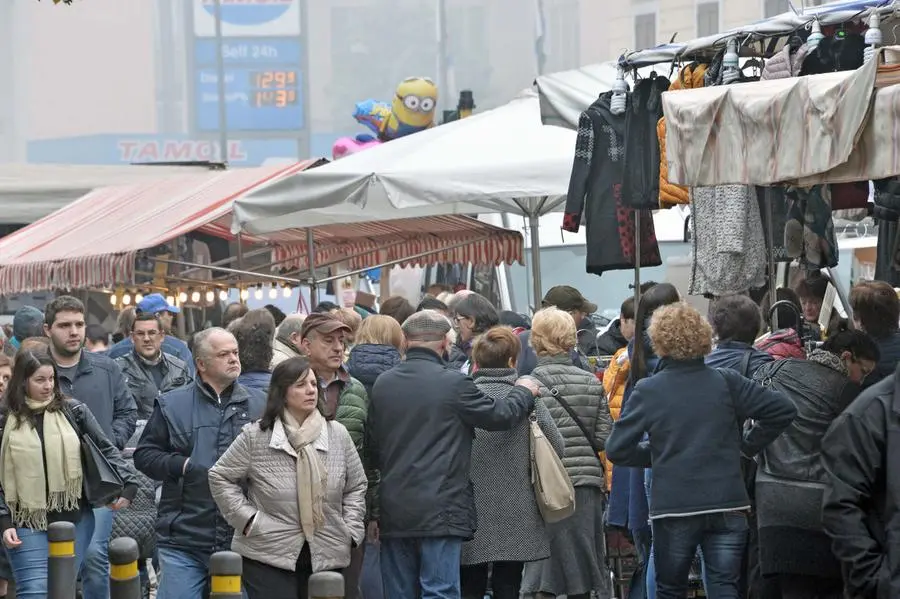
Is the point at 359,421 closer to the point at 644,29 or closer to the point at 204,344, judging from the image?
the point at 204,344

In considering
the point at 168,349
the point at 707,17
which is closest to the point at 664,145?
the point at 168,349

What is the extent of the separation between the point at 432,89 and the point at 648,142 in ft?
50.1

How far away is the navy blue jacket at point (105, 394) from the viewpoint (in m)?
10.1

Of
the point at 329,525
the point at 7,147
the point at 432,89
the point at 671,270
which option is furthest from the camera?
the point at 7,147

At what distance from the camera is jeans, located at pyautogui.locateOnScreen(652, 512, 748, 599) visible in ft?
26.8

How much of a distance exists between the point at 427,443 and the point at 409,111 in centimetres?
1679

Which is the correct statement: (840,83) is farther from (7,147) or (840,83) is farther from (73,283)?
(7,147)

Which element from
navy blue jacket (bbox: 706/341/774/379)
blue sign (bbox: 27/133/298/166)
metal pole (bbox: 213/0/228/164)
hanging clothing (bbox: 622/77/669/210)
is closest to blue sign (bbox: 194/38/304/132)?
blue sign (bbox: 27/133/298/166)

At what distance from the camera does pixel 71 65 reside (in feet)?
142

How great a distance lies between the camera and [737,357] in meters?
8.86

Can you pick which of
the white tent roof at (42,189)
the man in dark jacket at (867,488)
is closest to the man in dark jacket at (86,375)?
the man in dark jacket at (867,488)

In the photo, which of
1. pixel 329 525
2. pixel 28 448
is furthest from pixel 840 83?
pixel 28 448

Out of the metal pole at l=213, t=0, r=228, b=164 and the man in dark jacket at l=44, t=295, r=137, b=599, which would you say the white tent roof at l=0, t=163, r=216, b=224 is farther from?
the metal pole at l=213, t=0, r=228, b=164

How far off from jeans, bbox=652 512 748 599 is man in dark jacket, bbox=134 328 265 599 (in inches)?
78.3
